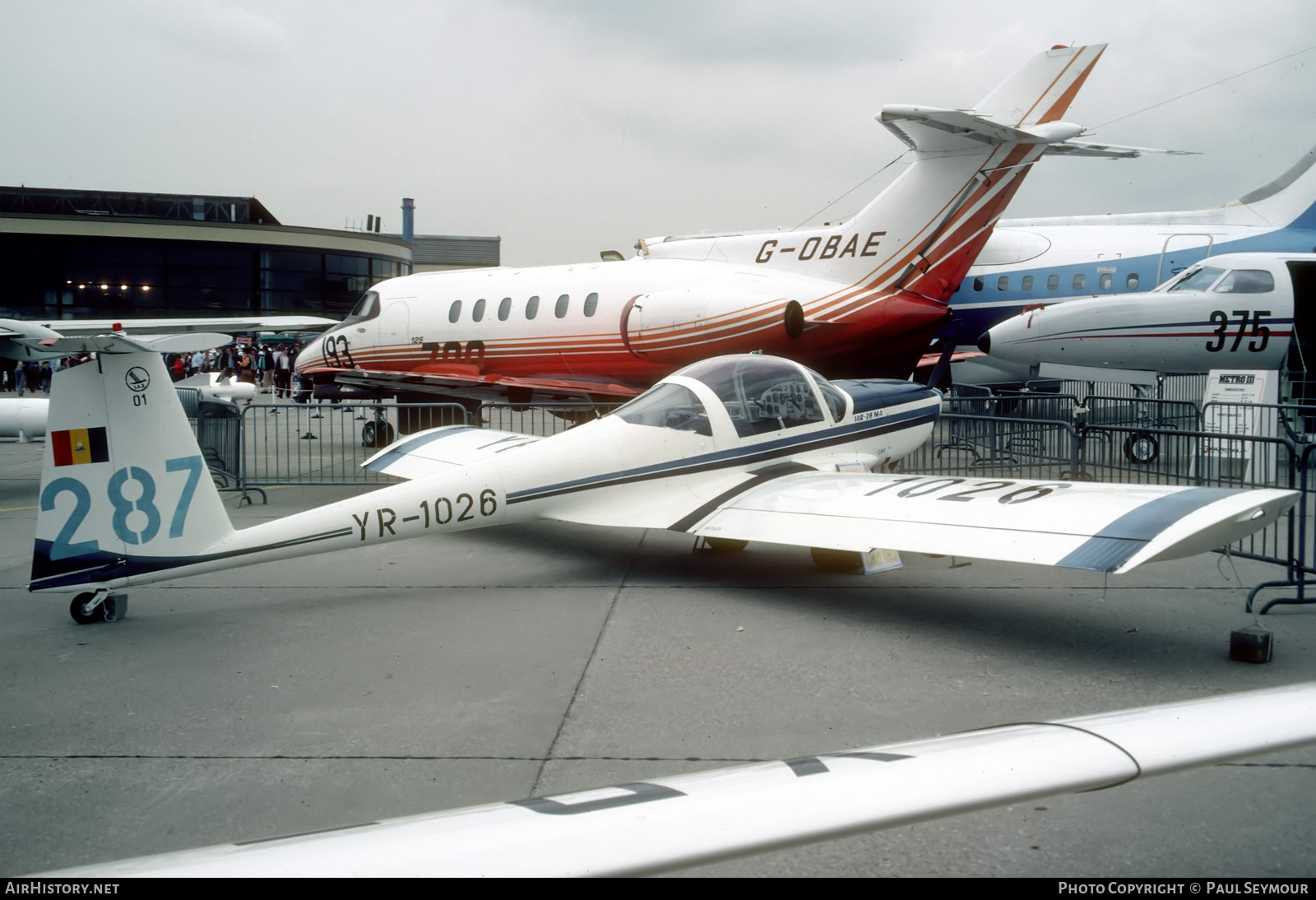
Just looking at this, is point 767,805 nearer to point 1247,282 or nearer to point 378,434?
point 378,434

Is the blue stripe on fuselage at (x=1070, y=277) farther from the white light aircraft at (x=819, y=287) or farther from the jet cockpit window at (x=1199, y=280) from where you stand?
the white light aircraft at (x=819, y=287)

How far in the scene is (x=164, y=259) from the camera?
45.9 m

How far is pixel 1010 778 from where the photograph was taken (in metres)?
1.84

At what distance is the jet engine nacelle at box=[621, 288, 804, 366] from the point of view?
12266 mm

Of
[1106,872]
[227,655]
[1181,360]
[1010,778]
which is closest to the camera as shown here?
[1010,778]

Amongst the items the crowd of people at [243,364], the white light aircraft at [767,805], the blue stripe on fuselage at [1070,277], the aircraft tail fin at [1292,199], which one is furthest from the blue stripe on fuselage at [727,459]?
the crowd of people at [243,364]

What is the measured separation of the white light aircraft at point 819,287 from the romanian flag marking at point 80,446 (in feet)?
28.2

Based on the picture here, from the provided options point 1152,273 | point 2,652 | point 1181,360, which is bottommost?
point 2,652

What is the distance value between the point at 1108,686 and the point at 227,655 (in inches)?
183

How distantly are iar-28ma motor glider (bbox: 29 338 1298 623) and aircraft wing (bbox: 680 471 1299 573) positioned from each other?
13 mm

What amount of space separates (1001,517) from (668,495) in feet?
8.23

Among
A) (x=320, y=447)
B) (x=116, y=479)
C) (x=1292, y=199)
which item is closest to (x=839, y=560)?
(x=116, y=479)
